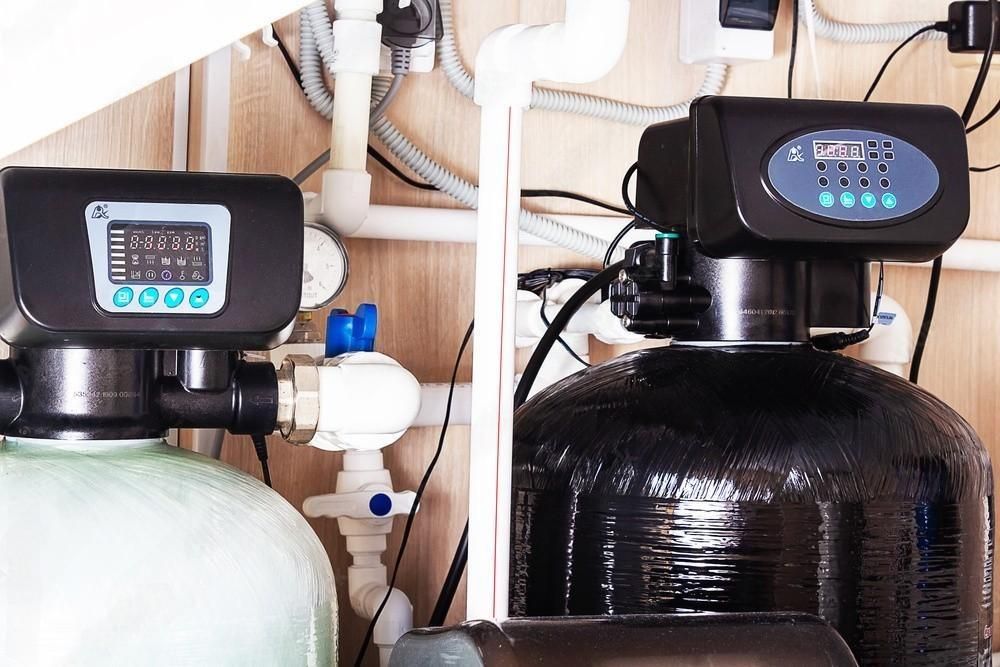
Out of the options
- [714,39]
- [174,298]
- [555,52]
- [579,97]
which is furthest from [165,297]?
[714,39]

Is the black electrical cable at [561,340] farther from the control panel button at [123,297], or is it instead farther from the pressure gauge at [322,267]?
the control panel button at [123,297]

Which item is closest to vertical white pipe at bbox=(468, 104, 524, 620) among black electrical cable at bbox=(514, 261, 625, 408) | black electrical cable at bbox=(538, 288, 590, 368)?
black electrical cable at bbox=(514, 261, 625, 408)

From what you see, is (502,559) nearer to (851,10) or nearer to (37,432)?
(37,432)

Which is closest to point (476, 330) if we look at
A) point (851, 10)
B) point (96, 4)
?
point (96, 4)

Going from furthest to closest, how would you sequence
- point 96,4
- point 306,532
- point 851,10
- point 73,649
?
point 851,10
point 306,532
point 73,649
point 96,4

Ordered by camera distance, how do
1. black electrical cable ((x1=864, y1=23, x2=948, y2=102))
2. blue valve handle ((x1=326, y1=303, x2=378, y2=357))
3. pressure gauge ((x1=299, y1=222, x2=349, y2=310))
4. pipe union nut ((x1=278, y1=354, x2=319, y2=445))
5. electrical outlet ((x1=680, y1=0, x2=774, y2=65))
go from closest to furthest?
pipe union nut ((x1=278, y1=354, x2=319, y2=445))
blue valve handle ((x1=326, y1=303, x2=378, y2=357))
pressure gauge ((x1=299, y1=222, x2=349, y2=310))
electrical outlet ((x1=680, y1=0, x2=774, y2=65))
black electrical cable ((x1=864, y1=23, x2=948, y2=102))

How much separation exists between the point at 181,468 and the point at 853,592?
391 mm

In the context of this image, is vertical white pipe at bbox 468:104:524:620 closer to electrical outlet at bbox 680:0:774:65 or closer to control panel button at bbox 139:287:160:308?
control panel button at bbox 139:287:160:308

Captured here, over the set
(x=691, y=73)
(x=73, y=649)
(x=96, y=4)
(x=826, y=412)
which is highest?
(x=691, y=73)

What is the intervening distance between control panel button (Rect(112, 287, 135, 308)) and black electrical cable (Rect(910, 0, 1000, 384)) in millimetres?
889

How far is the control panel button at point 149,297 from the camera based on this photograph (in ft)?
1.79

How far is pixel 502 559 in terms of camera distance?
0.51 metres

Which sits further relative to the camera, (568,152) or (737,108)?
(568,152)

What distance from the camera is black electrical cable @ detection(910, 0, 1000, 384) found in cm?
117
